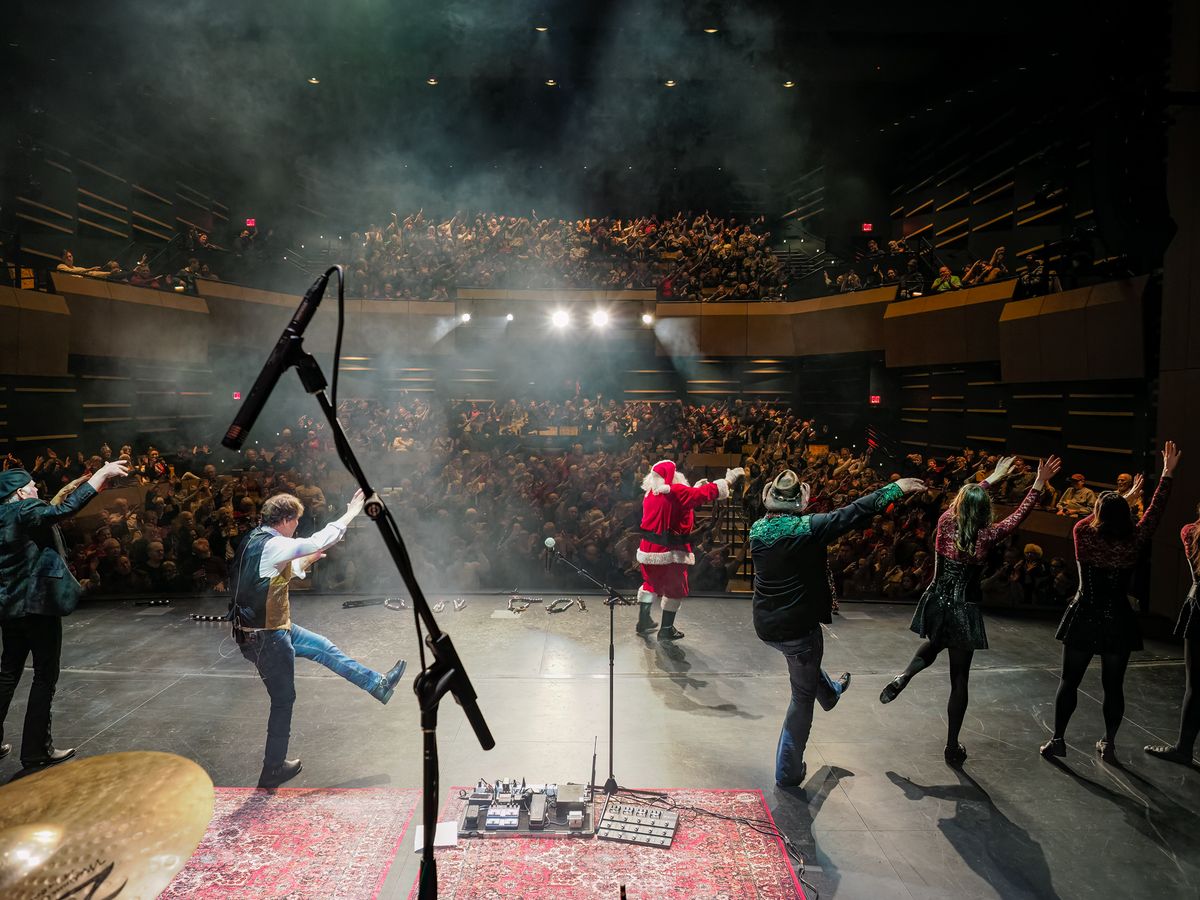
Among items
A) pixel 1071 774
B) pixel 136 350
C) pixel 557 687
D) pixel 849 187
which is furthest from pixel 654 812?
pixel 849 187

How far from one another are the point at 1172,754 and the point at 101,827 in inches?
220

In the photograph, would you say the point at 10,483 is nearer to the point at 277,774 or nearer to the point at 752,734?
the point at 277,774

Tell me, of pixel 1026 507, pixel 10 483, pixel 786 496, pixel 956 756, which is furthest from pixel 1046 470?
pixel 10 483

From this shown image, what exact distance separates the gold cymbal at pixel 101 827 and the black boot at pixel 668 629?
489cm

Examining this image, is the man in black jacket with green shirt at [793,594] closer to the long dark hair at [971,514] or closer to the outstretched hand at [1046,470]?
the long dark hair at [971,514]

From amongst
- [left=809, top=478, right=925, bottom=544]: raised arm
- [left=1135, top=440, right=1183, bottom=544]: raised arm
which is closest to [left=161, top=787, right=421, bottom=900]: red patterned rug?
[left=809, top=478, right=925, bottom=544]: raised arm

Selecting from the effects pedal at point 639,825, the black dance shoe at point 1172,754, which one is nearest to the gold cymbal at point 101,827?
the effects pedal at point 639,825

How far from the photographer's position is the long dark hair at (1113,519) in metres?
4.06

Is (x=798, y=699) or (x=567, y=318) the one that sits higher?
(x=567, y=318)

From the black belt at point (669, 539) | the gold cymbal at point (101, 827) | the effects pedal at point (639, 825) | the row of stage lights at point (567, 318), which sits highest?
the row of stage lights at point (567, 318)

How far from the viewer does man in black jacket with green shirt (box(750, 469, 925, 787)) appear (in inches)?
150

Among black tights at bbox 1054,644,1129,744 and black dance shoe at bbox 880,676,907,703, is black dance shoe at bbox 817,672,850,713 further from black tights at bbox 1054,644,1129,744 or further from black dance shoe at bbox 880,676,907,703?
black tights at bbox 1054,644,1129,744

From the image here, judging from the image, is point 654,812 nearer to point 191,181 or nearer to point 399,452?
point 399,452

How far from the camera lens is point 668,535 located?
6348 mm
